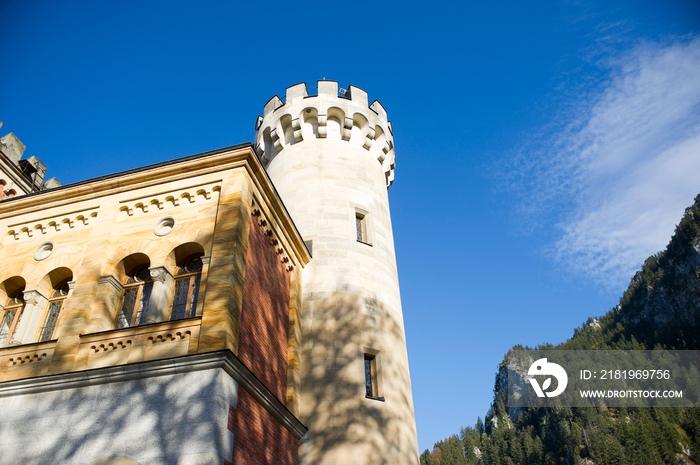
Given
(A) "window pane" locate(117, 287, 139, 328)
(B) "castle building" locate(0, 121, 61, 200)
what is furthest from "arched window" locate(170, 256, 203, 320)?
(B) "castle building" locate(0, 121, 61, 200)

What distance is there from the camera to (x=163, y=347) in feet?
33.9

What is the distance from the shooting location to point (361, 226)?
18.4 m

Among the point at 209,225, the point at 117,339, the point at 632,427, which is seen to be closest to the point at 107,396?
the point at 117,339

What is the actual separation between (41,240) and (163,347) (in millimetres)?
5821

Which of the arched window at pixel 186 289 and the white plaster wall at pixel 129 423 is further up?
the arched window at pixel 186 289

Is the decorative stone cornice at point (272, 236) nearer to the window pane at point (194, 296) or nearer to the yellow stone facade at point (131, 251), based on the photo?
the yellow stone facade at point (131, 251)

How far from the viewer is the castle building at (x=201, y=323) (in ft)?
32.0

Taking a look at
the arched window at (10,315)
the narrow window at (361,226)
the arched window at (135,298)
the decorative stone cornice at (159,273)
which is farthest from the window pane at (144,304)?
the narrow window at (361,226)

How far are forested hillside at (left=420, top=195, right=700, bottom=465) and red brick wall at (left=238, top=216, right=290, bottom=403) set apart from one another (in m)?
110

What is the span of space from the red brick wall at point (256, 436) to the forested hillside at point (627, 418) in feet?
365

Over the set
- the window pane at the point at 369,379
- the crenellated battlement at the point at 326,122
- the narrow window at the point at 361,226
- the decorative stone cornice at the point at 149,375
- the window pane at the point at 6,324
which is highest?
the crenellated battlement at the point at 326,122

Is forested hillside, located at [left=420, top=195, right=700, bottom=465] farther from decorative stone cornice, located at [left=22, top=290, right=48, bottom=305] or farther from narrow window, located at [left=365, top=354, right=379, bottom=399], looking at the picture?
decorative stone cornice, located at [left=22, top=290, right=48, bottom=305]

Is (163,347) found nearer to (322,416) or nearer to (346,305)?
(322,416)

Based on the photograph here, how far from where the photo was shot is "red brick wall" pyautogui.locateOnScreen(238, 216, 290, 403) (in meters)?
11.4
